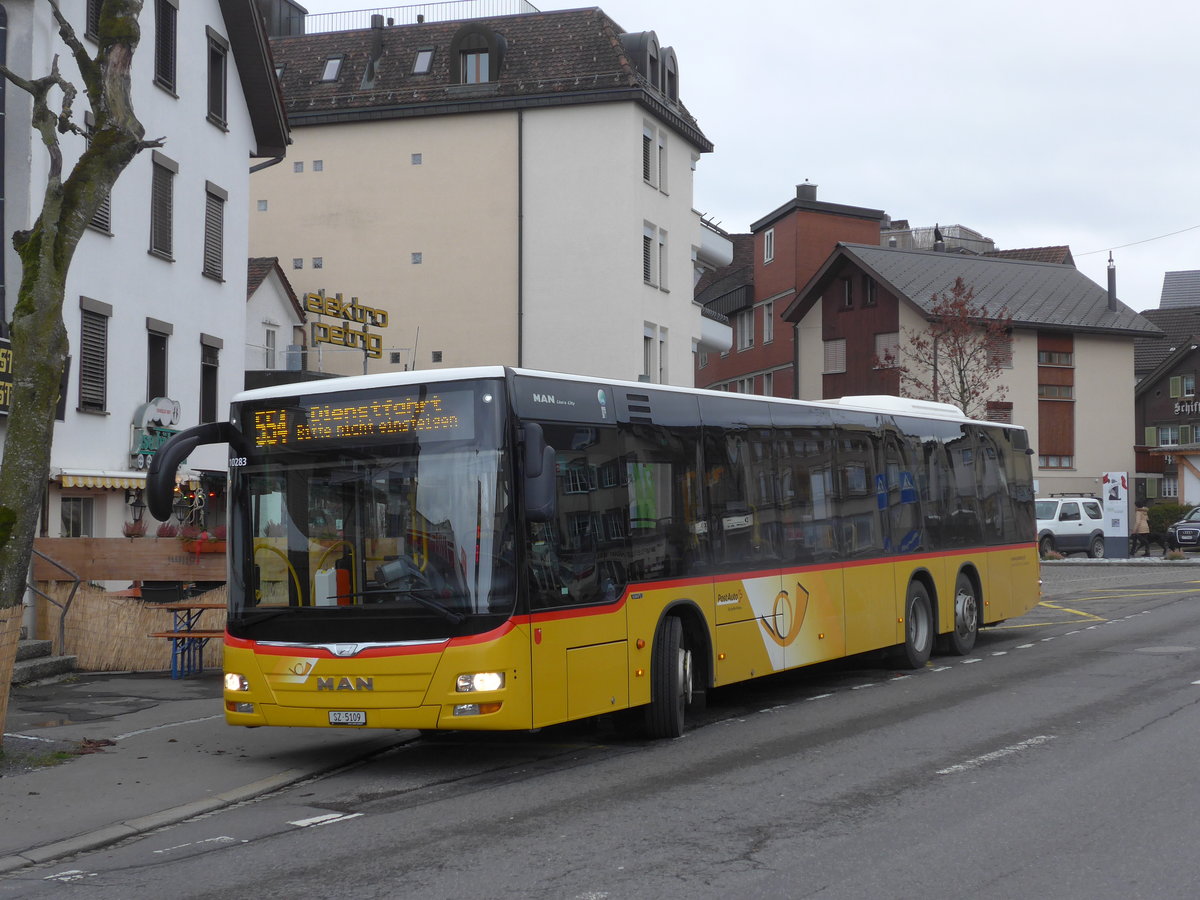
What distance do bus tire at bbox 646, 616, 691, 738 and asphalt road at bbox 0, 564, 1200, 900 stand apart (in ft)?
0.53

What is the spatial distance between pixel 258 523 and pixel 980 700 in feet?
23.3

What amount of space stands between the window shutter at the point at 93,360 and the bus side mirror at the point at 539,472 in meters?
13.1

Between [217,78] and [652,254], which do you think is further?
[652,254]

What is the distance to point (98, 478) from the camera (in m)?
21.0

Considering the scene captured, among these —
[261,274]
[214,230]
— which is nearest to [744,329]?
[261,274]

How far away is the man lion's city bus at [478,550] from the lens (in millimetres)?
10164

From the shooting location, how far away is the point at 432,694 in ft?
33.3

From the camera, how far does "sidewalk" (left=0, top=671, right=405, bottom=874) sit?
29.7ft

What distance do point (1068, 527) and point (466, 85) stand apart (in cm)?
2296

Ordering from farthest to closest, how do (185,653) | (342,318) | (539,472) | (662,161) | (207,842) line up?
(662,161) → (342,318) → (185,653) → (539,472) → (207,842)

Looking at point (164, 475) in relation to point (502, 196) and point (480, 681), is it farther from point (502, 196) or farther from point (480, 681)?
point (502, 196)

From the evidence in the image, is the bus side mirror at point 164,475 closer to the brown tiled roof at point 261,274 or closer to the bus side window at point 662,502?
the bus side window at point 662,502

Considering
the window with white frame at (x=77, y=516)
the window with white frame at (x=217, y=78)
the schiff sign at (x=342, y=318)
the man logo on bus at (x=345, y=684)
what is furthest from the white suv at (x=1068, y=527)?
the man logo on bus at (x=345, y=684)

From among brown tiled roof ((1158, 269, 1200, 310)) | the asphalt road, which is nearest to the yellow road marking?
the asphalt road
